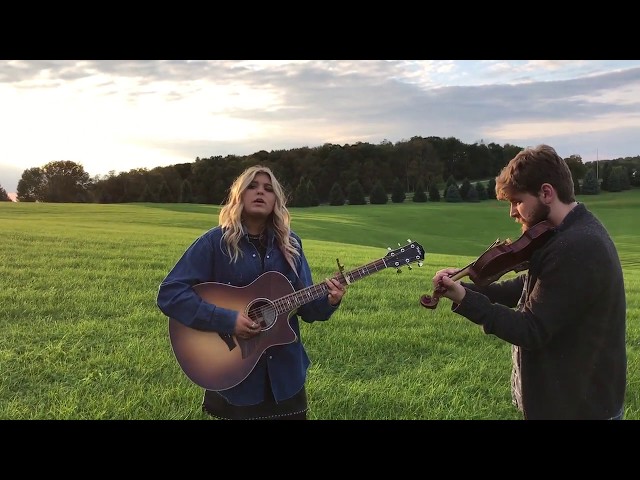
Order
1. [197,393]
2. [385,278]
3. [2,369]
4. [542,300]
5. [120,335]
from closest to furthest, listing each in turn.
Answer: [542,300] → [197,393] → [2,369] → [120,335] → [385,278]

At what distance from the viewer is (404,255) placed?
2.46 metres

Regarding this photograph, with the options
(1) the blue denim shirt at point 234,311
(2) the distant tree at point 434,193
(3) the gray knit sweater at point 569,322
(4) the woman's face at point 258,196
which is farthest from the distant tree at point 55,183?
(3) the gray knit sweater at point 569,322

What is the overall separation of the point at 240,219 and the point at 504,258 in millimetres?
1163

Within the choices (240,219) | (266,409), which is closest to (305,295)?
(240,219)

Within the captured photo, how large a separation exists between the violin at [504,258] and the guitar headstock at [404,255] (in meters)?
0.43

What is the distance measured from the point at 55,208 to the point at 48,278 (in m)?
1.42

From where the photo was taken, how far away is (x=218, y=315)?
7.43 ft

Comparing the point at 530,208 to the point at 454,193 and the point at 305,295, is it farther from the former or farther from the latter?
the point at 454,193

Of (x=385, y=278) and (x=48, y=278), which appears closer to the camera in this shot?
(x=48, y=278)

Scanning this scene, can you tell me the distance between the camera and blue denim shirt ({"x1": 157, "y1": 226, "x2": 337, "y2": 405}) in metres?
2.25

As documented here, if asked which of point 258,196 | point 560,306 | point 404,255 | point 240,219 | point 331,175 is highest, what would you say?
point 331,175

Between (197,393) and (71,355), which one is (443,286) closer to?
(197,393)

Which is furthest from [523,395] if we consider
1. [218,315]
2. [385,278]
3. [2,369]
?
[385,278]

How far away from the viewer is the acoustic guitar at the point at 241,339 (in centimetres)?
231
